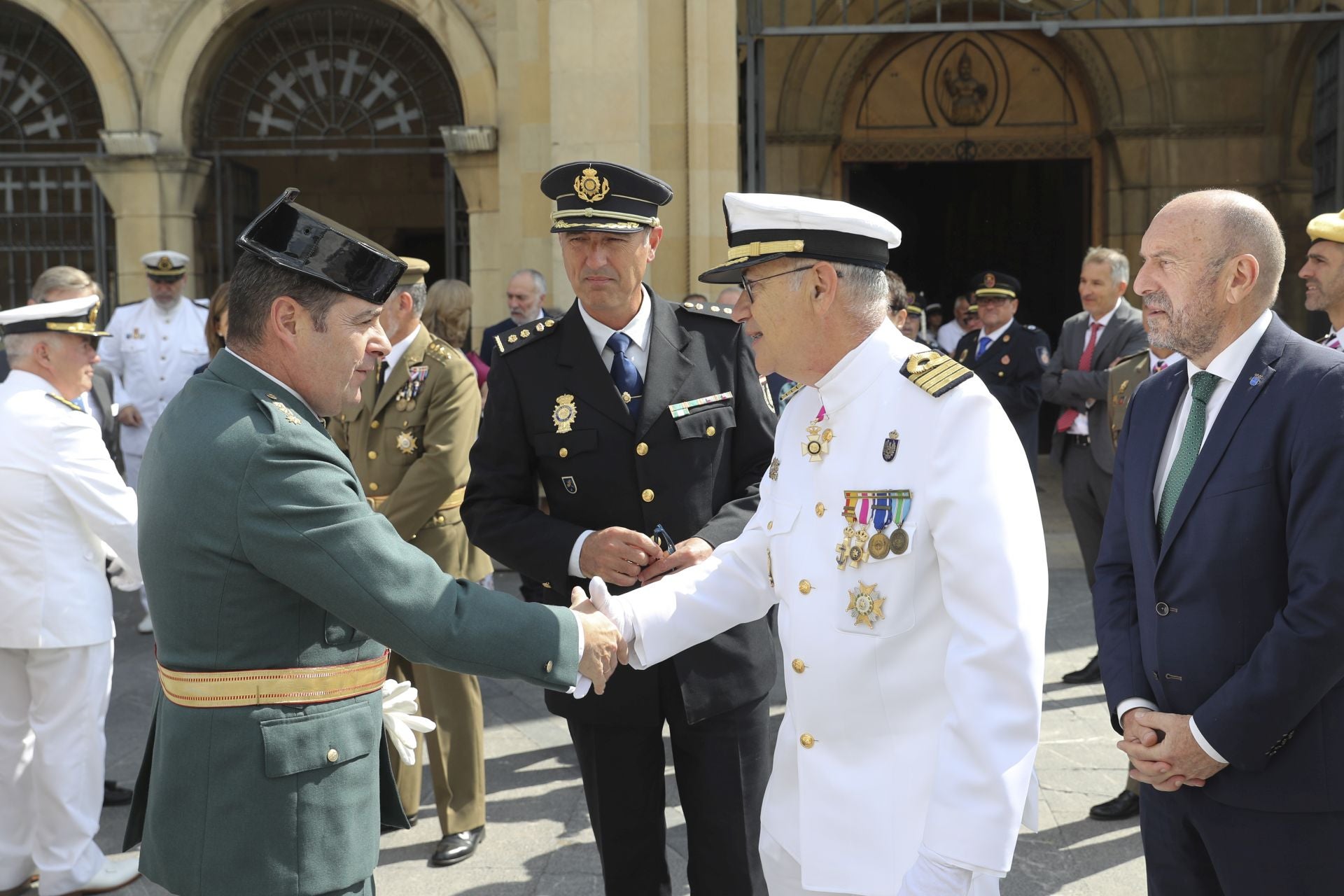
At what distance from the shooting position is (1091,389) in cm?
613

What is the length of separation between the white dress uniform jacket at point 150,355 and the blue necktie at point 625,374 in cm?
559

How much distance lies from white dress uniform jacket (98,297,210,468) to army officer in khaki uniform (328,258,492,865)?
401 cm

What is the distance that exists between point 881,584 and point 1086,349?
464cm

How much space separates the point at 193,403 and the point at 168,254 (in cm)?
699

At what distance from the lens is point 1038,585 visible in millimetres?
2184

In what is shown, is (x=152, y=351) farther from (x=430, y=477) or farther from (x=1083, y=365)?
(x=1083, y=365)

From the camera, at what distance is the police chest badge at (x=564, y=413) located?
3273 mm

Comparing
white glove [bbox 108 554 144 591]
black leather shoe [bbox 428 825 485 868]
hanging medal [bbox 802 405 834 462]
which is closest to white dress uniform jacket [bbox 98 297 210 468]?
white glove [bbox 108 554 144 591]

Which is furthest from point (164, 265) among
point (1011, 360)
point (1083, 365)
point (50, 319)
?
point (1083, 365)

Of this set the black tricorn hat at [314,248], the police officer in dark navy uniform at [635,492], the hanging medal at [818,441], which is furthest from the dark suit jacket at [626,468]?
the black tricorn hat at [314,248]

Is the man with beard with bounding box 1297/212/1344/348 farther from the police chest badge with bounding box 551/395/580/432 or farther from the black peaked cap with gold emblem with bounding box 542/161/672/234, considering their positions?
the police chest badge with bounding box 551/395/580/432

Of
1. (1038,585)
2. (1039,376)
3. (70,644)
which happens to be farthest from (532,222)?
(1038,585)

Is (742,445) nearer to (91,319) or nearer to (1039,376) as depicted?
(91,319)

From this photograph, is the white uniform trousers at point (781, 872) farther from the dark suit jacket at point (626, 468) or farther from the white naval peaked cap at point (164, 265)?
the white naval peaked cap at point (164, 265)
